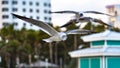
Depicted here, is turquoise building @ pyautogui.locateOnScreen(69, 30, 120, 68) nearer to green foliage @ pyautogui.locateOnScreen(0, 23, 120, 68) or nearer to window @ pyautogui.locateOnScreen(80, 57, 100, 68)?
window @ pyautogui.locateOnScreen(80, 57, 100, 68)

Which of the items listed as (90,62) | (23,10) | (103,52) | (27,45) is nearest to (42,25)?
(103,52)

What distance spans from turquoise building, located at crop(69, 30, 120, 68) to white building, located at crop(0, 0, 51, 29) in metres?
83.9

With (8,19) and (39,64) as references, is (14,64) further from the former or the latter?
(8,19)

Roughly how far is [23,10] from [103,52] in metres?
89.9

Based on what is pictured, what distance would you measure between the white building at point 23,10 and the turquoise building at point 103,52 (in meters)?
83.9

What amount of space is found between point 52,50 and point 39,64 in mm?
11093

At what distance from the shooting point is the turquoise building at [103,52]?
115ft

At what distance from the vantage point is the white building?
123 meters

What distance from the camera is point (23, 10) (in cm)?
12431

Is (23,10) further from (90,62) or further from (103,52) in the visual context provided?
(103,52)

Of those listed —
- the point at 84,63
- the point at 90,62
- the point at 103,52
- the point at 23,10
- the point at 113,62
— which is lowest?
the point at 23,10

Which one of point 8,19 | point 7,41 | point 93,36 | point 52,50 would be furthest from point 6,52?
point 8,19

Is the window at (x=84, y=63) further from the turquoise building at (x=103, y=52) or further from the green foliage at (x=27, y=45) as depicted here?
the green foliage at (x=27, y=45)

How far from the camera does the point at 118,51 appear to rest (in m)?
35.2
